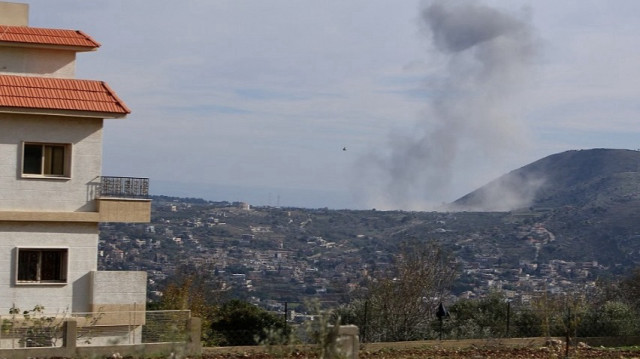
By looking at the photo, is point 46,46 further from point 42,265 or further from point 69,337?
point 69,337

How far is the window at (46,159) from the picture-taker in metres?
26.7

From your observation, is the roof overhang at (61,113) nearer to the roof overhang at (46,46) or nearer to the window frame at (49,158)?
the window frame at (49,158)

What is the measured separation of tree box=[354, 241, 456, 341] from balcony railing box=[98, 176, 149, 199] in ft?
26.3

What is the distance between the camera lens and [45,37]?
28.1 meters

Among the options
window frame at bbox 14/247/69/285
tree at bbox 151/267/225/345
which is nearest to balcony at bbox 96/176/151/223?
window frame at bbox 14/247/69/285

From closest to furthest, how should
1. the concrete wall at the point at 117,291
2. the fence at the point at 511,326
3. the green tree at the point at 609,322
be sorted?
the concrete wall at the point at 117,291
the fence at the point at 511,326
the green tree at the point at 609,322

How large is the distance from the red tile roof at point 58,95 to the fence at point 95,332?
5136 mm

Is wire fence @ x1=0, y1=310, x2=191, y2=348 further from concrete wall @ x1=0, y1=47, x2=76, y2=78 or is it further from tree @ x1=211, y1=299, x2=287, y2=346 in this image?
tree @ x1=211, y1=299, x2=287, y2=346

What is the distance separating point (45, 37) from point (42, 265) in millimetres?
6129

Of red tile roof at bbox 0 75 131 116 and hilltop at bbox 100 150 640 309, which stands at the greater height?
red tile roof at bbox 0 75 131 116

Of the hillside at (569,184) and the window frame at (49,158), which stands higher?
the hillside at (569,184)

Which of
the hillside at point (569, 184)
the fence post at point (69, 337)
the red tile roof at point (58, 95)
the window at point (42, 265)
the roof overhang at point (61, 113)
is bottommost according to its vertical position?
the fence post at point (69, 337)

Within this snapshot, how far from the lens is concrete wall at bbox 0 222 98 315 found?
2577 centimetres

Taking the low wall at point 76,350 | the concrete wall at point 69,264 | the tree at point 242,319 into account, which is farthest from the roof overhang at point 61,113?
the tree at point 242,319
